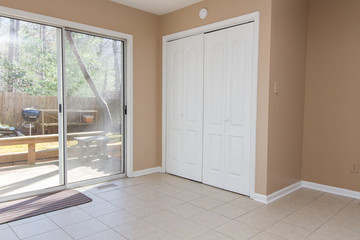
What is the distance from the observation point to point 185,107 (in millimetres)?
3988

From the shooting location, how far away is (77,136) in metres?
3.57

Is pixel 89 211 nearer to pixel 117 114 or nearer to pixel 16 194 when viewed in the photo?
pixel 16 194

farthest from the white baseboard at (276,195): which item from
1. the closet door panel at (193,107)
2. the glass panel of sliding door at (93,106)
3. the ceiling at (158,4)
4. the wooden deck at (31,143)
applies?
the ceiling at (158,4)

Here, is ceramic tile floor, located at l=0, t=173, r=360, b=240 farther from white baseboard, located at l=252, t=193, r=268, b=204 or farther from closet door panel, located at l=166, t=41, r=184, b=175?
closet door panel, located at l=166, t=41, r=184, b=175

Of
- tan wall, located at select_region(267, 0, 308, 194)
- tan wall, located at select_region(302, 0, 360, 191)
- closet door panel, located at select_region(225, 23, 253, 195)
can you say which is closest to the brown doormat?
closet door panel, located at select_region(225, 23, 253, 195)

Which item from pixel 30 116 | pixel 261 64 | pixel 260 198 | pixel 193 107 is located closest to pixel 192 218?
pixel 260 198

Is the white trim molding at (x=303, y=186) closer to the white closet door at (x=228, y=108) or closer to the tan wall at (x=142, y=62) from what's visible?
the white closet door at (x=228, y=108)

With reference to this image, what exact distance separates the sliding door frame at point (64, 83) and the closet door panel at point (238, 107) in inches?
59.1

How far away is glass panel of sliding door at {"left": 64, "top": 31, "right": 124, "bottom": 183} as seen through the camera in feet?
11.5

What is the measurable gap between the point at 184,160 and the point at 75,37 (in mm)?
2317

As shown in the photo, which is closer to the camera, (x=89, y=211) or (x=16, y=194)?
(x=89, y=211)

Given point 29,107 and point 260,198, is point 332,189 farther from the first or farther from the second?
point 29,107

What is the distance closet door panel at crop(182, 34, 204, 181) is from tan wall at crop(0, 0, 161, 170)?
594mm

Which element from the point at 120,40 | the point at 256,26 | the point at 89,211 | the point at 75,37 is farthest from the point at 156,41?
the point at 89,211
